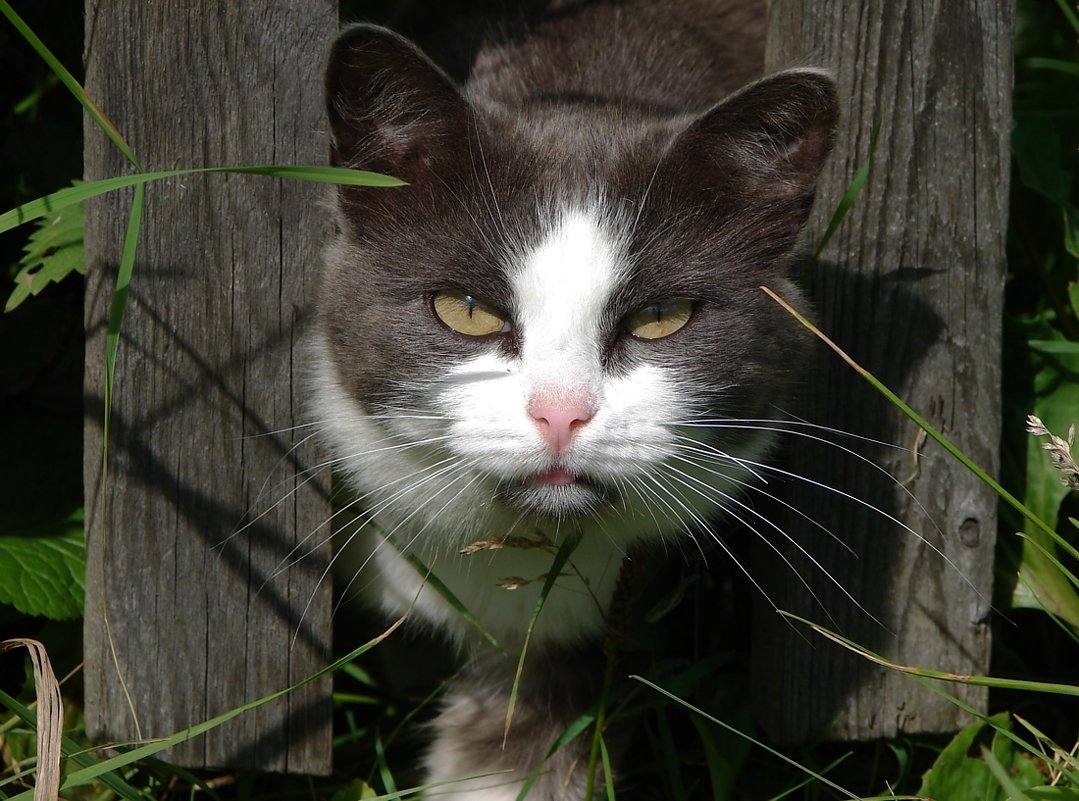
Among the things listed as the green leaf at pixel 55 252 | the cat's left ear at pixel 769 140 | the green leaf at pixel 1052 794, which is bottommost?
the green leaf at pixel 1052 794

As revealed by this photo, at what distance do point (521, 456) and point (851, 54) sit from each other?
0.92 metres

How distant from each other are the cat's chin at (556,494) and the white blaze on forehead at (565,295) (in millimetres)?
152

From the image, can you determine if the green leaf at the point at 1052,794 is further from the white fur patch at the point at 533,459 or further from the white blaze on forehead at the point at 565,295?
the white blaze on forehead at the point at 565,295

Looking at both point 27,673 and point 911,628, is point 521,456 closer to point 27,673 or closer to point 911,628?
point 911,628

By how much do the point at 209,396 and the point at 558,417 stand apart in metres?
0.71

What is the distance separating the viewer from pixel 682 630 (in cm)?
244

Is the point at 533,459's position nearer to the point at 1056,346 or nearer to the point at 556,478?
the point at 556,478

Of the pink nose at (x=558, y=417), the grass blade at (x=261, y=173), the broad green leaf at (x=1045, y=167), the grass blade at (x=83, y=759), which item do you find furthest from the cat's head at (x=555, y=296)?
the broad green leaf at (x=1045, y=167)

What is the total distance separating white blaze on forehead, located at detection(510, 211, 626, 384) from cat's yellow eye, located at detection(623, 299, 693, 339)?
0.08 m

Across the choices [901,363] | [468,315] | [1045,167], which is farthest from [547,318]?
[1045,167]

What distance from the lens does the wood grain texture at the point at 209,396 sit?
1746mm

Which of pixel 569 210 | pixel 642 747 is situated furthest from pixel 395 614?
pixel 569 210

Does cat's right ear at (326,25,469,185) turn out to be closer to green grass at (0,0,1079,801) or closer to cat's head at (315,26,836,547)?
cat's head at (315,26,836,547)

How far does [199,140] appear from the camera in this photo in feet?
5.77
